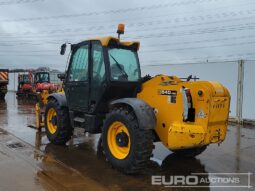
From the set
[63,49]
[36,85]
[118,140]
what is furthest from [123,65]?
[36,85]

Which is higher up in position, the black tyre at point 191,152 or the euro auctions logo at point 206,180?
the black tyre at point 191,152

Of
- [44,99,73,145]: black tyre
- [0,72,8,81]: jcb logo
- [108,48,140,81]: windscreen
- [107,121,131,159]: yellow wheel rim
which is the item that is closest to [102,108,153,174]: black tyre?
[107,121,131,159]: yellow wheel rim

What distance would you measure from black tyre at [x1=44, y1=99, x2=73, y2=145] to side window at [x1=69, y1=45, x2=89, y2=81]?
79cm

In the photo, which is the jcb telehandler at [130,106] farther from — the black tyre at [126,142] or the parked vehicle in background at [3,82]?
the parked vehicle in background at [3,82]

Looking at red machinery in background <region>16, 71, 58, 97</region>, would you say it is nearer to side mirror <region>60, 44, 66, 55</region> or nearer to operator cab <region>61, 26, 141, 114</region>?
side mirror <region>60, 44, 66, 55</region>

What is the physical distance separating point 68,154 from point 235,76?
26.3ft

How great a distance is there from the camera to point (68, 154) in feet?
23.3

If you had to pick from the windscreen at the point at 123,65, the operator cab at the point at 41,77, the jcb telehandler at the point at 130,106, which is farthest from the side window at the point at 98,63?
the operator cab at the point at 41,77

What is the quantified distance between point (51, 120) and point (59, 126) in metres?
0.67

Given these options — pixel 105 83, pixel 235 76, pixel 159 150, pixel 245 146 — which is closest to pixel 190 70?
pixel 235 76

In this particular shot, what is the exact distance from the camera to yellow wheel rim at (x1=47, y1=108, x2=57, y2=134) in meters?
8.05

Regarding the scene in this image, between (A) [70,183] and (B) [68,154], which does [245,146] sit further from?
(A) [70,183]

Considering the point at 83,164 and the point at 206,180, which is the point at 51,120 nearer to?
the point at 83,164

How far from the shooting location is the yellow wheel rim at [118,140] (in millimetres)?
5973
